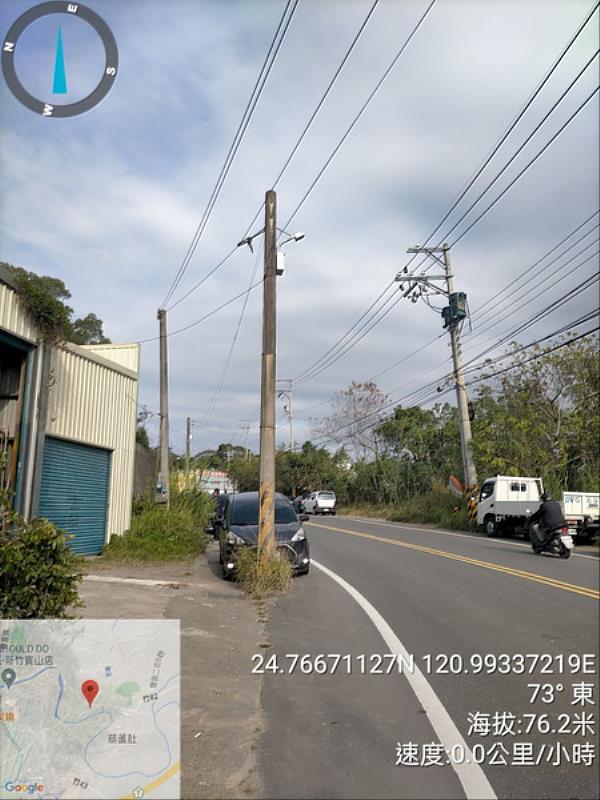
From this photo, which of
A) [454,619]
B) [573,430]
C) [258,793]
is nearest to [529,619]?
[454,619]

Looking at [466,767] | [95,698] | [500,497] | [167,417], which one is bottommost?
[466,767]

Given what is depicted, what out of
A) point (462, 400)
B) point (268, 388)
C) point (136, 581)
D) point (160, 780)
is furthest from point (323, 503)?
point (160, 780)

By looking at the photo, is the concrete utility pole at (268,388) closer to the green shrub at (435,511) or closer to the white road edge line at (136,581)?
the white road edge line at (136,581)

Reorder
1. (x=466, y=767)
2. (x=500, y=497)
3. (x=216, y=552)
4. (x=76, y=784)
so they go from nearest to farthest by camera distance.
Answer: (x=76, y=784), (x=466, y=767), (x=216, y=552), (x=500, y=497)

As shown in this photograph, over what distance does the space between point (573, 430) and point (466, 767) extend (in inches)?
1038

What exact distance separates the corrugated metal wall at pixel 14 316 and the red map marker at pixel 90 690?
24.2ft

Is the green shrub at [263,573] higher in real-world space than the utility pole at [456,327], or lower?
lower

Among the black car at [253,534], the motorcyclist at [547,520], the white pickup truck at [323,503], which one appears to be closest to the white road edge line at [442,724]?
the black car at [253,534]

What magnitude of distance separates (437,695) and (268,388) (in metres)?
7.41

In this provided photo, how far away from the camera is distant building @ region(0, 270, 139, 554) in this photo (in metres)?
11.1

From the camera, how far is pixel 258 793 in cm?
400

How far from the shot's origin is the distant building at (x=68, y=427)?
11.1m

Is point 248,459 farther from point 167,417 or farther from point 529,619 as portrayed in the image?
point 529,619

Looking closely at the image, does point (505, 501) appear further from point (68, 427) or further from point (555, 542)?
point (68, 427)
